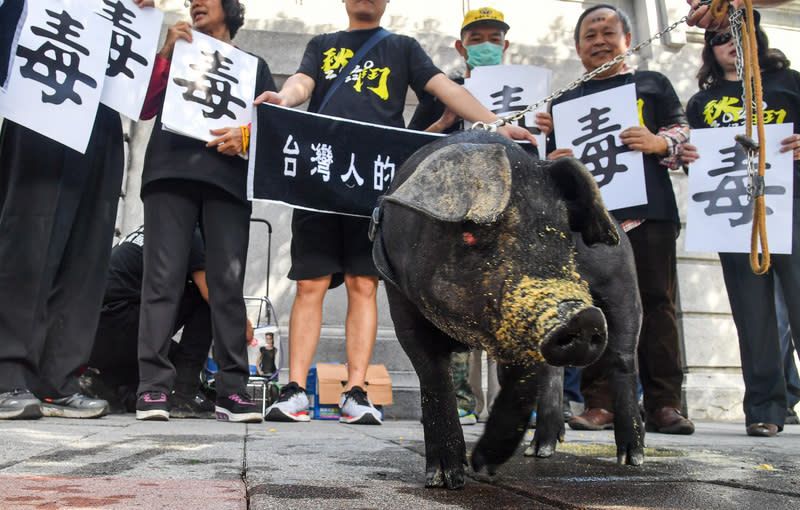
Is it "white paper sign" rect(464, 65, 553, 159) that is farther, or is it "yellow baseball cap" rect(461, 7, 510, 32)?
"yellow baseball cap" rect(461, 7, 510, 32)

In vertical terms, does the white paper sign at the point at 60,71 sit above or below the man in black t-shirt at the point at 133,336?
above

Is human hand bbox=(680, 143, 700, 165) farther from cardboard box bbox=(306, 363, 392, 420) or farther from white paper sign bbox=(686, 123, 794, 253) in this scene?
cardboard box bbox=(306, 363, 392, 420)

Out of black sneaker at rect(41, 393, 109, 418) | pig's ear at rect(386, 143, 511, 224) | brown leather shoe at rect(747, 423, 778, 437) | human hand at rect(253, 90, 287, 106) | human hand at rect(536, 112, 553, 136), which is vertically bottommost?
brown leather shoe at rect(747, 423, 778, 437)

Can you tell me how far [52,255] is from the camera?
3822 millimetres

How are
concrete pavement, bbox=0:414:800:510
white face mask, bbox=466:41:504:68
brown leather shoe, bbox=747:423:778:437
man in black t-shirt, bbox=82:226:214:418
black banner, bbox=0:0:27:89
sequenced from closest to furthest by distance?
concrete pavement, bbox=0:414:800:510
black banner, bbox=0:0:27:89
brown leather shoe, bbox=747:423:778:437
man in black t-shirt, bbox=82:226:214:418
white face mask, bbox=466:41:504:68

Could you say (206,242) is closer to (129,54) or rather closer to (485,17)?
(129,54)

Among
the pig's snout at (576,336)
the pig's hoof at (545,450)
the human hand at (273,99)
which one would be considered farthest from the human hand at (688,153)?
the pig's snout at (576,336)

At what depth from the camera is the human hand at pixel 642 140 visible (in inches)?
159

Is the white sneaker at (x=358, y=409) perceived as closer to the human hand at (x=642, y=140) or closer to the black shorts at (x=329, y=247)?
the black shorts at (x=329, y=247)

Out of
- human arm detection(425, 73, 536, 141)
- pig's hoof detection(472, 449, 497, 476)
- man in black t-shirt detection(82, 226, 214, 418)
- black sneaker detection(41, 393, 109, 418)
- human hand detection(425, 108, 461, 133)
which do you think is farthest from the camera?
man in black t-shirt detection(82, 226, 214, 418)

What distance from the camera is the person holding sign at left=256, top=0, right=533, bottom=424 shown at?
4352 millimetres

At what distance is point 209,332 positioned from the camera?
5082mm

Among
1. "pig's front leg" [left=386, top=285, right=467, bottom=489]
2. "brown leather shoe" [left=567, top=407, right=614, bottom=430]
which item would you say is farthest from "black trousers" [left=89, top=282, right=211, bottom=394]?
"pig's front leg" [left=386, top=285, right=467, bottom=489]

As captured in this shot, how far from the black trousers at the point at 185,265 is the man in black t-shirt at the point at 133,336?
22.9 inches
